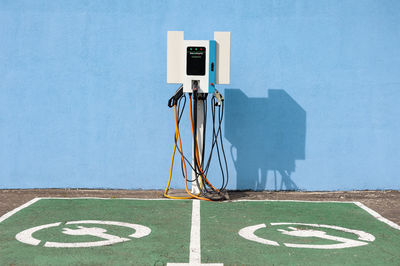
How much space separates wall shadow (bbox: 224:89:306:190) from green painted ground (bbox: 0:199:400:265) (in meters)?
0.89

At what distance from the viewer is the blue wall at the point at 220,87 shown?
691 centimetres

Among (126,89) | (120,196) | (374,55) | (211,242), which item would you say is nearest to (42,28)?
(126,89)

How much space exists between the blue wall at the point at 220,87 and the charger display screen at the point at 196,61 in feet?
2.80

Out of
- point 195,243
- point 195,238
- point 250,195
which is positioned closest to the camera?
point 195,243

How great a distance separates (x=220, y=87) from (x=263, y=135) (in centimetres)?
95

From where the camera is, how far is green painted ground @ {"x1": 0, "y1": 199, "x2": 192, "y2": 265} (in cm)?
384

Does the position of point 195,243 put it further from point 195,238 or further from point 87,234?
point 87,234

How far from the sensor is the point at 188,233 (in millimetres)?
4641

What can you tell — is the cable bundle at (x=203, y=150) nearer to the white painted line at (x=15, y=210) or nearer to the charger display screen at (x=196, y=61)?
the charger display screen at (x=196, y=61)

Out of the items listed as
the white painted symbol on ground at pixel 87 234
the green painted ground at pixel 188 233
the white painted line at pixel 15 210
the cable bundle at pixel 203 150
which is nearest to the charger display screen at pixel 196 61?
the cable bundle at pixel 203 150

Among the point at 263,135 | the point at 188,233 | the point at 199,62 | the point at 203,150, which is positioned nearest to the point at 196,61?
the point at 199,62

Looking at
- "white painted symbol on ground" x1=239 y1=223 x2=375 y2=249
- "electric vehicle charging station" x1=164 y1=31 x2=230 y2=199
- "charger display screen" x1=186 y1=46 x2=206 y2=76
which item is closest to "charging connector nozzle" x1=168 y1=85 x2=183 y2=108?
"electric vehicle charging station" x1=164 y1=31 x2=230 y2=199

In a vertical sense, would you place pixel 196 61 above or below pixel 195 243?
above

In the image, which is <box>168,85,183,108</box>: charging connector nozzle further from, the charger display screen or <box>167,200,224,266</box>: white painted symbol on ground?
<box>167,200,224,266</box>: white painted symbol on ground
